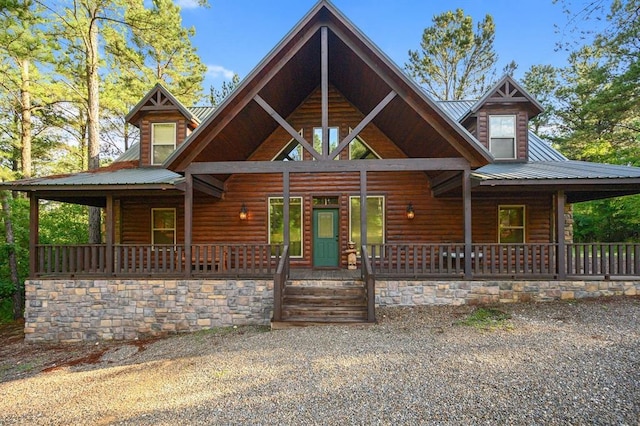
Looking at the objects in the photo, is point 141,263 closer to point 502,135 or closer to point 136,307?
point 136,307

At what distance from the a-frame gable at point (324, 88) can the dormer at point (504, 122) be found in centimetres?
221

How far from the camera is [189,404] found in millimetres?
3846

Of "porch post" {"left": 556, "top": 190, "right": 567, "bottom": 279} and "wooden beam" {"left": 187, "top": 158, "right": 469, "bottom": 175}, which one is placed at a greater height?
"wooden beam" {"left": 187, "top": 158, "right": 469, "bottom": 175}

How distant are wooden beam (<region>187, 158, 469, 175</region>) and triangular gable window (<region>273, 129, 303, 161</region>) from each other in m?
2.79

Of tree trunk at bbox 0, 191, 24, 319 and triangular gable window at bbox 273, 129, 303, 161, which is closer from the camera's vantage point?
triangular gable window at bbox 273, 129, 303, 161

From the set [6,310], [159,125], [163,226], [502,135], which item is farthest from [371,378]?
[6,310]

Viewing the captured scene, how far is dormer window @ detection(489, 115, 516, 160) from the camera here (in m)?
9.98

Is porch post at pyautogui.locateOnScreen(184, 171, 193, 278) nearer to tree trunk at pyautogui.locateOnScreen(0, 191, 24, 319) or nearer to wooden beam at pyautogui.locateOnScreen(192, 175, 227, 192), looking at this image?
wooden beam at pyautogui.locateOnScreen(192, 175, 227, 192)

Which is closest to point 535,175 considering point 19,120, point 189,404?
point 189,404

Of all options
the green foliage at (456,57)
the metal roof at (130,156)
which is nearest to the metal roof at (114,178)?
the metal roof at (130,156)

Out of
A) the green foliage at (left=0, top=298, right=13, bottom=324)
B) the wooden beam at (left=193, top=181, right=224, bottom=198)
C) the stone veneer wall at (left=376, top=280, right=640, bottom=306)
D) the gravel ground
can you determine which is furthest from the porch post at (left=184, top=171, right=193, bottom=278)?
the green foliage at (left=0, top=298, right=13, bottom=324)

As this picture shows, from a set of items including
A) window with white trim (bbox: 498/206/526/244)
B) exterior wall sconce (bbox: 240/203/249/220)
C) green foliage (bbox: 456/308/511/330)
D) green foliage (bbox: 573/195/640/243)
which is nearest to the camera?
green foliage (bbox: 456/308/511/330)

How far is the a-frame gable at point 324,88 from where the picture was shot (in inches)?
283

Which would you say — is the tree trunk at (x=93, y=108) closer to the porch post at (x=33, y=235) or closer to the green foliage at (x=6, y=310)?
the porch post at (x=33, y=235)
